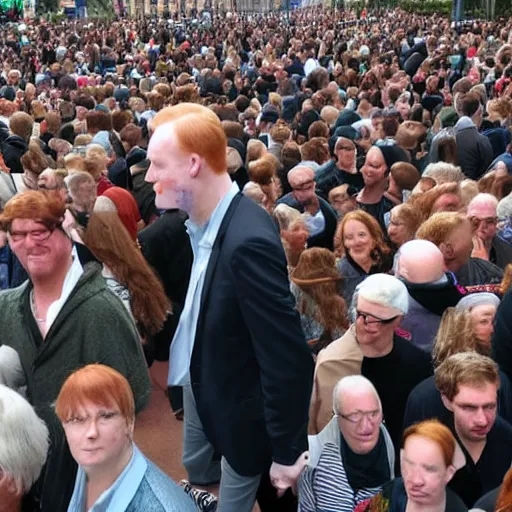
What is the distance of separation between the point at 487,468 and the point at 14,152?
20.6 ft

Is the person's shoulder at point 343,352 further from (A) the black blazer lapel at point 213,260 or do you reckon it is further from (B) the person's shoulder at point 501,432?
(A) the black blazer lapel at point 213,260

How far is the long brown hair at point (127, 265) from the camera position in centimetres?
460

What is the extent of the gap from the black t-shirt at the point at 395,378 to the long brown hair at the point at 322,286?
3.03 feet

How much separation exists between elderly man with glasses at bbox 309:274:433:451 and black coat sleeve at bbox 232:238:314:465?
954mm

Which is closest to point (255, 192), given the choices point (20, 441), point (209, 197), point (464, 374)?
point (464, 374)

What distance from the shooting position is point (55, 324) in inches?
119

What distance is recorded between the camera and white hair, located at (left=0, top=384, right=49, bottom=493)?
2.64 meters

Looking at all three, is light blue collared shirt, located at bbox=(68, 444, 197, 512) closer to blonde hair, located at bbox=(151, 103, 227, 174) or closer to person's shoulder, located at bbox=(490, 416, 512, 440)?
blonde hair, located at bbox=(151, 103, 227, 174)

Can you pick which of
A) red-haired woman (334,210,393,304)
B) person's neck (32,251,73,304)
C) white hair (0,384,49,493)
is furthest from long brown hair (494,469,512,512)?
red-haired woman (334,210,393,304)

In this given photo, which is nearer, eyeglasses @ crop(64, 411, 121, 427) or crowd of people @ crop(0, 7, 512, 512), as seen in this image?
eyeglasses @ crop(64, 411, 121, 427)

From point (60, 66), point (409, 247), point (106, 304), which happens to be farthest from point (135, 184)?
point (60, 66)

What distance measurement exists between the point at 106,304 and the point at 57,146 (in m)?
5.71

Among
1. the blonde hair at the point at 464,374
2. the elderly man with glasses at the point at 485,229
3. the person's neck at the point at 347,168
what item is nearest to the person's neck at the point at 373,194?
the person's neck at the point at 347,168

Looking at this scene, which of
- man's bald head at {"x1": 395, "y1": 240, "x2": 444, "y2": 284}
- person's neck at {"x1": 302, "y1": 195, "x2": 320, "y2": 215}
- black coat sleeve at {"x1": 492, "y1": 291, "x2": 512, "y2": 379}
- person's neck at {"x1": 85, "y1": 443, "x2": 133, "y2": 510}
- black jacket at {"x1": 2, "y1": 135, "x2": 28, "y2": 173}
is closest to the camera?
person's neck at {"x1": 85, "y1": 443, "x2": 133, "y2": 510}
